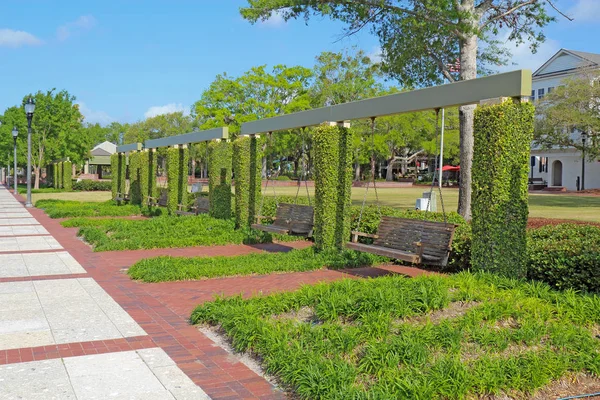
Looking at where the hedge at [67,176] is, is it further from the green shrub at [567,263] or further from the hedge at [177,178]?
the green shrub at [567,263]

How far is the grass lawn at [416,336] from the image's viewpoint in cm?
431

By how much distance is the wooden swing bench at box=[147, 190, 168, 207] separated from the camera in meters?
21.1

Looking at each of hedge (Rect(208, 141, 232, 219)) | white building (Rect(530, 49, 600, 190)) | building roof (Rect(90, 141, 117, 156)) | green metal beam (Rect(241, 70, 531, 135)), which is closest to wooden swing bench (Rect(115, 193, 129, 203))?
hedge (Rect(208, 141, 232, 219))

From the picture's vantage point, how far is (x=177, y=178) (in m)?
19.3

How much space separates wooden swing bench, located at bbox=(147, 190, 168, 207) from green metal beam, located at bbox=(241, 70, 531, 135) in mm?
10138

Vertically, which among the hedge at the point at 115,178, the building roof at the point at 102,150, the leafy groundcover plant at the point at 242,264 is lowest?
the leafy groundcover plant at the point at 242,264

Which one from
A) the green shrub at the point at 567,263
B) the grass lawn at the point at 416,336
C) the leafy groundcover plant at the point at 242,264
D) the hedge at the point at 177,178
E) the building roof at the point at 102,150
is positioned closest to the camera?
the grass lawn at the point at 416,336

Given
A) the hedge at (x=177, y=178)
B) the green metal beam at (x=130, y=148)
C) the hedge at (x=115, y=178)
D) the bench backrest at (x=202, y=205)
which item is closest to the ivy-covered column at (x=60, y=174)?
the hedge at (x=115, y=178)

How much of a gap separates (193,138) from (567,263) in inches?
517

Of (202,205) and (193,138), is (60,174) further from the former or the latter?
(202,205)

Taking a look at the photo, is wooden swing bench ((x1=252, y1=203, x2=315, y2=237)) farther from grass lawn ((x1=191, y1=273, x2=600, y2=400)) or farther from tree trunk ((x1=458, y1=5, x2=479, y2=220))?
grass lawn ((x1=191, y1=273, x2=600, y2=400))

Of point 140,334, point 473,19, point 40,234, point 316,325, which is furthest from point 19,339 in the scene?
point 473,19

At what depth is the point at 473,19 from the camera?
538 inches

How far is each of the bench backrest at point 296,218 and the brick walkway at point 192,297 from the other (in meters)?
0.64
